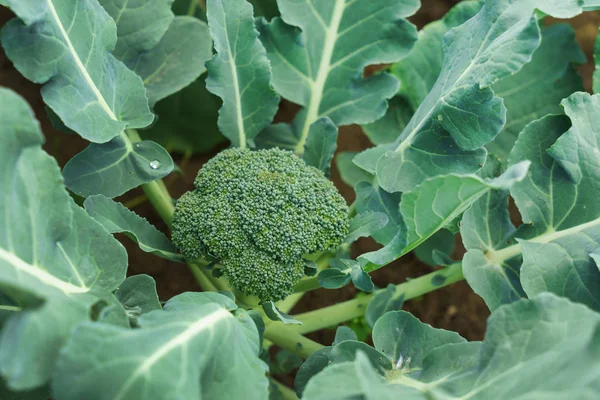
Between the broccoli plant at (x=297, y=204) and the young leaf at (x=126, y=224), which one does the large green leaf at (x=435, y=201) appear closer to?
the broccoli plant at (x=297, y=204)

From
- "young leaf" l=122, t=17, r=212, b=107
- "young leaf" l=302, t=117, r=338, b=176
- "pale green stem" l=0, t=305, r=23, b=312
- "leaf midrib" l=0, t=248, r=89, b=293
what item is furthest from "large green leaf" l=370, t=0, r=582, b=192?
"pale green stem" l=0, t=305, r=23, b=312

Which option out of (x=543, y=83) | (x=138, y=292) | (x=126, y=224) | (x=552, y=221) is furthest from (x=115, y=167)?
(x=543, y=83)

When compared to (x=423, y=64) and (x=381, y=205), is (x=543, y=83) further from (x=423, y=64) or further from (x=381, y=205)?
(x=381, y=205)

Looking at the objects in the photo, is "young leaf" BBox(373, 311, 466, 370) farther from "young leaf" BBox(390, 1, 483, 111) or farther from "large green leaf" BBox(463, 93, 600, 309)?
"young leaf" BBox(390, 1, 483, 111)

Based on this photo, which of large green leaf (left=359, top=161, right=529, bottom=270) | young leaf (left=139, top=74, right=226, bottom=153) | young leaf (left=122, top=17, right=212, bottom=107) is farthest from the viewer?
young leaf (left=139, top=74, right=226, bottom=153)

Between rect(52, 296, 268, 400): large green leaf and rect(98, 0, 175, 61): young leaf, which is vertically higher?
rect(98, 0, 175, 61): young leaf

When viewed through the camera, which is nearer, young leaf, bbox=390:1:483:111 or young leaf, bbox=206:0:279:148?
young leaf, bbox=206:0:279:148

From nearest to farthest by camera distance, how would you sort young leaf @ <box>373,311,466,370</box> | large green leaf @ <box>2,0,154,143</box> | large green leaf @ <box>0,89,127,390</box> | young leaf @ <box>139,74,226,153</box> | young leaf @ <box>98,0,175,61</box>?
large green leaf @ <box>0,89,127,390</box> → large green leaf @ <box>2,0,154,143</box> → young leaf @ <box>373,311,466,370</box> → young leaf @ <box>98,0,175,61</box> → young leaf @ <box>139,74,226,153</box>
